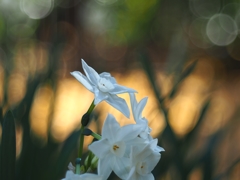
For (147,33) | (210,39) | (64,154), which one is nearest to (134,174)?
(64,154)

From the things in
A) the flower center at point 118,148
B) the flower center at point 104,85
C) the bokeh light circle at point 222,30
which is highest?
the flower center at point 104,85

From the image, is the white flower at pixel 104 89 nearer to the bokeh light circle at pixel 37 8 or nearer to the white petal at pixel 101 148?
the white petal at pixel 101 148

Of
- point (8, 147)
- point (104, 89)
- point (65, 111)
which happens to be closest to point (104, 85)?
point (104, 89)

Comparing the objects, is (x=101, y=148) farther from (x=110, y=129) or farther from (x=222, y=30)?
(x=222, y=30)

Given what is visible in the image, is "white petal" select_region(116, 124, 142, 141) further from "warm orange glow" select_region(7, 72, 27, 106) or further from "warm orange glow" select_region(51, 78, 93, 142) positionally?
"warm orange glow" select_region(7, 72, 27, 106)

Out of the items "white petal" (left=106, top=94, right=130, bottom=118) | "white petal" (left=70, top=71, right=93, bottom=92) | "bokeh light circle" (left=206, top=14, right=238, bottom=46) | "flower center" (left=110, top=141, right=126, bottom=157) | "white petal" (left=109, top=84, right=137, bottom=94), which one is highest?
"white petal" (left=70, top=71, right=93, bottom=92)

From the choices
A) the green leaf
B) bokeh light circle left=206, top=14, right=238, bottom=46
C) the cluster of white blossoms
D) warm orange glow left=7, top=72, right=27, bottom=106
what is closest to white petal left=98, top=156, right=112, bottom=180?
the cluster of white blossoms

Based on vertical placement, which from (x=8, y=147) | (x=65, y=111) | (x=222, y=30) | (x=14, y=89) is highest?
(x=8, y=147)

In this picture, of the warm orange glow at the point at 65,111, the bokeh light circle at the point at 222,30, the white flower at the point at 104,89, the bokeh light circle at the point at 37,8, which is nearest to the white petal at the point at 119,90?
the white flower at the point at 104,89
